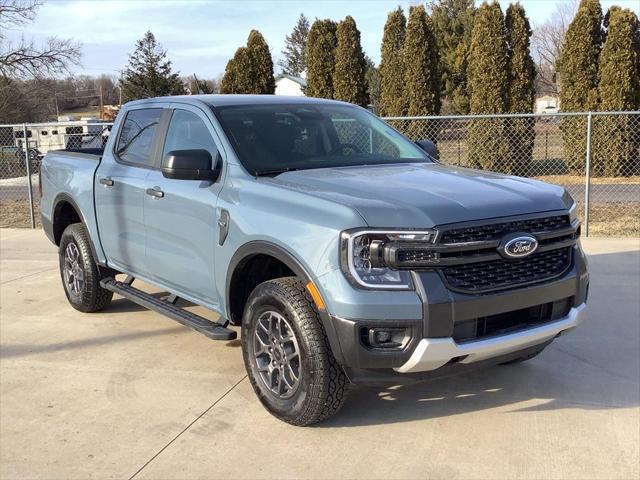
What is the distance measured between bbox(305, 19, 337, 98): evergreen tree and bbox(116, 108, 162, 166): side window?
15.7 meters

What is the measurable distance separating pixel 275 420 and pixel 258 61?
18520mm

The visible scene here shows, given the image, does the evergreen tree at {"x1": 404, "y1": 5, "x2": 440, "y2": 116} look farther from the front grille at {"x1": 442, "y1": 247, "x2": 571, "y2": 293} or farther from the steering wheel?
the front grille at {"x1": 442, "y1": 247, "x2": 571, "y2": 293}

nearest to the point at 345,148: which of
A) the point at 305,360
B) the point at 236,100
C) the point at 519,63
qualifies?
the point at 236,100

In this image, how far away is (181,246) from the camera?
4.45 metres

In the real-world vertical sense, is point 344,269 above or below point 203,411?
above

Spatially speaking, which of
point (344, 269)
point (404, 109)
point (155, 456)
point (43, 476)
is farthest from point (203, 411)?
point (404, 109)

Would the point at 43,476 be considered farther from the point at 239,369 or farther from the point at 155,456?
the point at 239,369

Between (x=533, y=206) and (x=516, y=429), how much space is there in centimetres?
128

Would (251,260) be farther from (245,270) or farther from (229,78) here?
(229,78)

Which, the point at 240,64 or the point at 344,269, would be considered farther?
the point at 240,64

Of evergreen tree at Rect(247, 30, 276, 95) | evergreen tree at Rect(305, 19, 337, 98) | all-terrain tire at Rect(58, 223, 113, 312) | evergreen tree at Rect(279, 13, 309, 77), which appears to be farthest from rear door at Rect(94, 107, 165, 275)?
evergreen tree at Rect(279, 13, 309, 77)

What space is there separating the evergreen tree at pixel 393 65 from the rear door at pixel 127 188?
15.2 meters

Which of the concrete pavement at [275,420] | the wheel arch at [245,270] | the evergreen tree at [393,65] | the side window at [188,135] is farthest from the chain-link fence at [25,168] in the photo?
the evergreen tree at [393,65]

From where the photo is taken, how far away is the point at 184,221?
4363 millimetres
